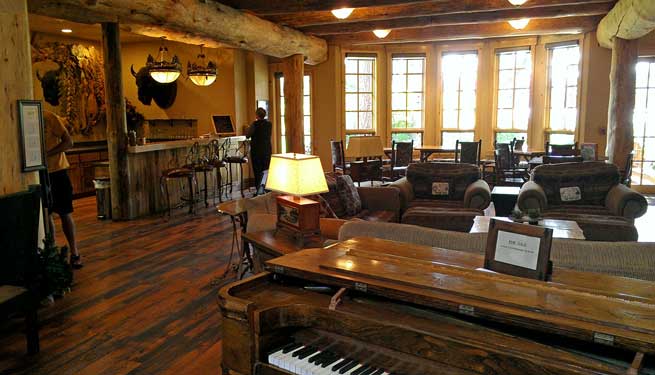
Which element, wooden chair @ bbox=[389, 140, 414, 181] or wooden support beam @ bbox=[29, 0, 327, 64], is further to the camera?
wooden chair @ bbox=[389, 140, 414, 181]

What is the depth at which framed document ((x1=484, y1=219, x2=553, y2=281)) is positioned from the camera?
1.67m

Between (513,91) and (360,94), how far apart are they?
3.02 m

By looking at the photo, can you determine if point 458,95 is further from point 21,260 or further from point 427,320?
point 427,320

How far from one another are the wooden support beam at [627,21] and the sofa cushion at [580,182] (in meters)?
1.72

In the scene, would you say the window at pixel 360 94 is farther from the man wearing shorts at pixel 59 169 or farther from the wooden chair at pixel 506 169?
the man wearing shorts at pixel 59 169

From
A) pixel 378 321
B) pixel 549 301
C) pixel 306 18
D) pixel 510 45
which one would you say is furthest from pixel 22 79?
pixel 510 45

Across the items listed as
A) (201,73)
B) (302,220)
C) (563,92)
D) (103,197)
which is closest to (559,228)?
(302,220)

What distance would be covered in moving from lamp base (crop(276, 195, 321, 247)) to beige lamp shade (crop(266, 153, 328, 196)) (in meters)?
0.08

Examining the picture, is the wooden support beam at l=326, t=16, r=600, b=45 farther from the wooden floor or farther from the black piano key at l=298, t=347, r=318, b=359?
the black piano key at l=298, t=347, r=318, b=359

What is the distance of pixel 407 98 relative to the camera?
35.9ft

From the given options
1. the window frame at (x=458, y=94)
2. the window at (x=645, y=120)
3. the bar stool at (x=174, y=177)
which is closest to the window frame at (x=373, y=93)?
the window frame at (x=458, y=94)

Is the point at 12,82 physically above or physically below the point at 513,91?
below

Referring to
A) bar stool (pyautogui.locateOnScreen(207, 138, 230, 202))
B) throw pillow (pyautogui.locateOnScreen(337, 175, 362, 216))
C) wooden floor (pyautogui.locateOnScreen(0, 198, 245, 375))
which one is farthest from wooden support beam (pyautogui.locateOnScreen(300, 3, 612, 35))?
wooden floor (pyautogui.locateOnScreen(0, 198, 245, 375))

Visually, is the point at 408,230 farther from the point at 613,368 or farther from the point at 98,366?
the point at 98,366
